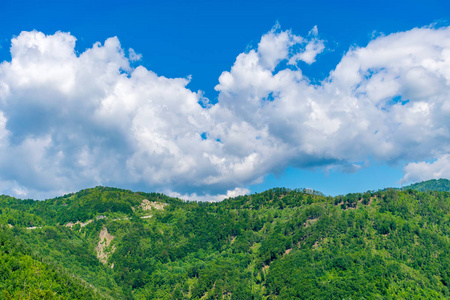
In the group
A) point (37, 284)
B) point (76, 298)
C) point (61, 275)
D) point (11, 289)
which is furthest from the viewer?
point (61, 275)

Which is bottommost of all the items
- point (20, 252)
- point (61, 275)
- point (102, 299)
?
point (102, 299)

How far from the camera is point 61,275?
170 meters

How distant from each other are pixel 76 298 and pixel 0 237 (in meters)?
52.6

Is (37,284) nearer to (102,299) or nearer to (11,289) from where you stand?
(11,289)

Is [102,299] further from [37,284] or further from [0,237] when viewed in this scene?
[0,237]

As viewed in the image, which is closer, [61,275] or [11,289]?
[11,289]

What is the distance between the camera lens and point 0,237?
170875mm

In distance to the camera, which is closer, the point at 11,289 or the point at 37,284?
the point at 11,289

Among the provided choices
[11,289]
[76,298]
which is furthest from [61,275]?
[11,289]

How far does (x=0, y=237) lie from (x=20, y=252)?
14.6 metres

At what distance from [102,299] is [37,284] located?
143ft

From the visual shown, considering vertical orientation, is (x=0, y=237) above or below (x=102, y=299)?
above

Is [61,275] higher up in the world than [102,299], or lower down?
higher up

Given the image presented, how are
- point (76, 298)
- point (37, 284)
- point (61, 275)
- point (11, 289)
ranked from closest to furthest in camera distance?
point (11, 289)
point (37, 284)
point (76, 298)
point (61, 275)
